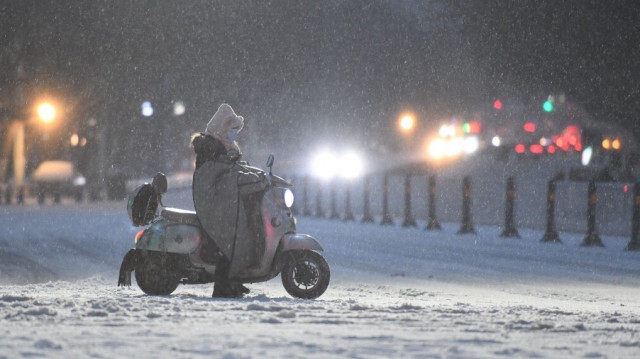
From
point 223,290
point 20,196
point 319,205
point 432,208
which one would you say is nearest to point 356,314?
point 223,290

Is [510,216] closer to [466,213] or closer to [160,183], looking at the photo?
[466,213]

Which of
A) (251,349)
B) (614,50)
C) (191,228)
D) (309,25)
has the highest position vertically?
(309,25)

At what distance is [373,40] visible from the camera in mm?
33812

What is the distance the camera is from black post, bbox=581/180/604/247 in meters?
18.8

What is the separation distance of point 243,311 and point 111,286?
3.72 meters

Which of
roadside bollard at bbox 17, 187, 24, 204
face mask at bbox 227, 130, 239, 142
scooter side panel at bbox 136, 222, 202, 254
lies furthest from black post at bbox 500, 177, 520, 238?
roadside bollard at bbox 17, 187, 24, 204

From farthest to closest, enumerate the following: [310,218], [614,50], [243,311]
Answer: [310,218] → [614,50] → [243,311]

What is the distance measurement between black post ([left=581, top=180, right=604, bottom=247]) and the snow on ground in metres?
3.17

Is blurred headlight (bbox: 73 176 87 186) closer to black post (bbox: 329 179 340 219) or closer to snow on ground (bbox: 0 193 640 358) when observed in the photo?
black post (bbox: 329 179 340 219)

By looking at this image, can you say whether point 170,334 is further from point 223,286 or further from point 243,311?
point 223,286

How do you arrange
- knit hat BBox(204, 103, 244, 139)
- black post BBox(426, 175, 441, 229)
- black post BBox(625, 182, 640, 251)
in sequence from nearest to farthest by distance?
knit hat BBox(204, 103, 244, 139)
black post BBox(625, 182, 640, 251)
black post BBox(426, 175, 441, 229)

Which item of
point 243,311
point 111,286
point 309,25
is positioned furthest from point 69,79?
point 243,311

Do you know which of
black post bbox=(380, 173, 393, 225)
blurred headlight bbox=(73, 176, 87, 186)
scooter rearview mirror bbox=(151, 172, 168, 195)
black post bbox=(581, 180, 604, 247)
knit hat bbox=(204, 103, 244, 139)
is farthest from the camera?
blurred headlight bbox=(73, 176, 87, 186)

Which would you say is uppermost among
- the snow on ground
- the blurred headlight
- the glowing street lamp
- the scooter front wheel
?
the glowing street lamp
